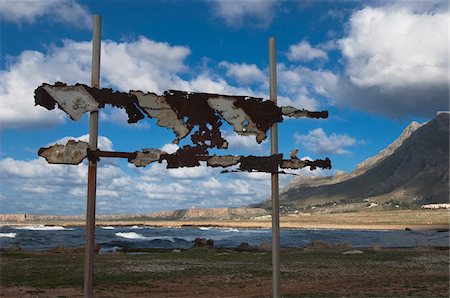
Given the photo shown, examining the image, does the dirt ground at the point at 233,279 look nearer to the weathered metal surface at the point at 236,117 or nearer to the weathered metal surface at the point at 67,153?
the weathered metal surface at the point at 236,117

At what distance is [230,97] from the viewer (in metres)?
8.29

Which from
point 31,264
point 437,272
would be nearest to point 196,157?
point 437,272

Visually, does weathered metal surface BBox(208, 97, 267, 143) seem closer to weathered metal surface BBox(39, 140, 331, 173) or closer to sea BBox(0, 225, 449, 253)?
weathered metal surface BBox(39, 140, 331, 173)

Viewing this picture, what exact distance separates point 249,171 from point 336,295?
9.40m

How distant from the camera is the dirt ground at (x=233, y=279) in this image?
17109 mm

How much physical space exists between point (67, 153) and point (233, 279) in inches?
611

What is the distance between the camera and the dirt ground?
1711 centimetres

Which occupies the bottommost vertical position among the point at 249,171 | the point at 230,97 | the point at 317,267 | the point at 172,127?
the point at 317,267

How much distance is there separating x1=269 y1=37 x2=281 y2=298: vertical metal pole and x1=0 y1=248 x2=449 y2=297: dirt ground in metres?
8.01

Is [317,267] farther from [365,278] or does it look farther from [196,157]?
[196,157]

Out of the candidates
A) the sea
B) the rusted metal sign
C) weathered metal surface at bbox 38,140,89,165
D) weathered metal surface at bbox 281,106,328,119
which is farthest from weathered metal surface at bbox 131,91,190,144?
the sea

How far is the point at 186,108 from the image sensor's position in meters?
8.04

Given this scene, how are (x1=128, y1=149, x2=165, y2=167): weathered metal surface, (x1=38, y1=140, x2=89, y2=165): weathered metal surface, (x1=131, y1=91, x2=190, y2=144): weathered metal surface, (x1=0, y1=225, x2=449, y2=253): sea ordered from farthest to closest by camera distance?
(x1=0, y1=225, x2=449, y2=253): sea < (x1=131, y1=91, x2=190, y2=144): weathered metal surface < (x1=128, y1=149, x2=165, y2=167): weathered metal surface < (x1=38, y1=140, x2=89, y2=165): weathered metal surface

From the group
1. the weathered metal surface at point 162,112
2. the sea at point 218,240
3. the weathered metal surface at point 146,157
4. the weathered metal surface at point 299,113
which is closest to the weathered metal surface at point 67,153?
the weathered metal surface at point 146,157
